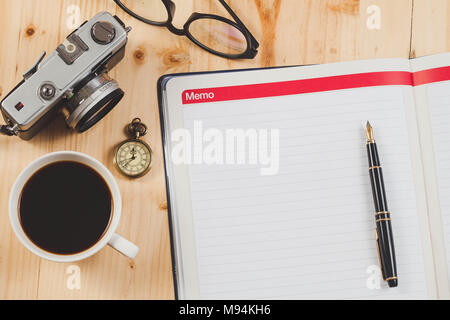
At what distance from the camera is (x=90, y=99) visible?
0.55 meters

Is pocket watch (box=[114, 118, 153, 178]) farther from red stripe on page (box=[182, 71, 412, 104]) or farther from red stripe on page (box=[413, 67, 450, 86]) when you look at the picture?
red stripe on page (box=[413, 67, 450, 86])

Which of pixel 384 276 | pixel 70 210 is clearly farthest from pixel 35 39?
pixel 384 276

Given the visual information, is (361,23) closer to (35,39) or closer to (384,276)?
(384,276)

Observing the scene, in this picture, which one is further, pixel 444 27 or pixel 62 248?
pixel 444 27

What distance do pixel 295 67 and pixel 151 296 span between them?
0.37 m

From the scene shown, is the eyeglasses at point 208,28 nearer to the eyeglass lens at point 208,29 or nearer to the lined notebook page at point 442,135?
the eyeglass lens at point 208,29

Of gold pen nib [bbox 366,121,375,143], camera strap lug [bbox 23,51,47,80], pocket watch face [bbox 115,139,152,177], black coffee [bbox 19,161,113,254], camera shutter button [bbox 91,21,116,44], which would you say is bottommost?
black coffee [bbox 19,161,113,254]

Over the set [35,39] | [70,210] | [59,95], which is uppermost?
[35,39]

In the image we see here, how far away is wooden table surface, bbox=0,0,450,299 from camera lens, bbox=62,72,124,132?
5 centimetres

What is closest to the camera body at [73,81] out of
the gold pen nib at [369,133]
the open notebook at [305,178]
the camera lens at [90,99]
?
the camera lens at [90,99]

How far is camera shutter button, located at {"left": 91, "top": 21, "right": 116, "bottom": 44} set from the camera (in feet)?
1.76

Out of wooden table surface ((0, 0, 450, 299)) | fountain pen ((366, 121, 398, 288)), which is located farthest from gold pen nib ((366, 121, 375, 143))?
wooden table surface ((0, 0, 450, 299))

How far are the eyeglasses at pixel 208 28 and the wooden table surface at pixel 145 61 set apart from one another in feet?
0.04
